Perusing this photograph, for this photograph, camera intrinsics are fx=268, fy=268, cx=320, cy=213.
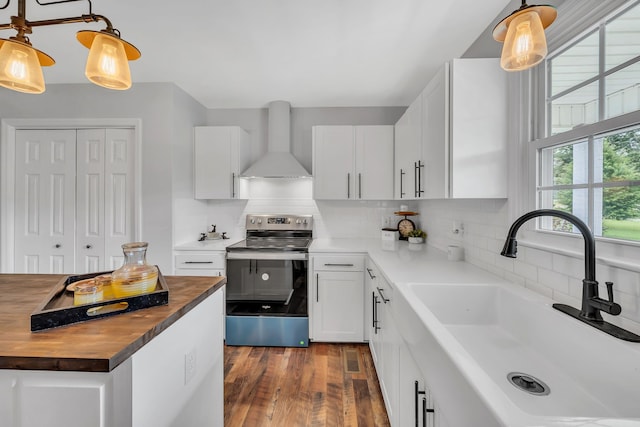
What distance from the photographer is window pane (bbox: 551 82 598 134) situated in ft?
3.58

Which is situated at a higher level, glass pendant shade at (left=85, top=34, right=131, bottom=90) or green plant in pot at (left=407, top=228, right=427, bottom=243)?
glass pendant shade at (left=85, top=34, right=131, bottom=90)

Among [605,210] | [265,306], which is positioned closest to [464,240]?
[605,210]

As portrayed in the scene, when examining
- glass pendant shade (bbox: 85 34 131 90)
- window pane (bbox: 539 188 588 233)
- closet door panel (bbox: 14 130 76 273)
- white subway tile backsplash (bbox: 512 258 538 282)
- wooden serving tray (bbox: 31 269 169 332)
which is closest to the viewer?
wooden serving tray (bbox: 31 269 169 332)

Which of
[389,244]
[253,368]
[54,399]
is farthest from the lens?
[389,244]

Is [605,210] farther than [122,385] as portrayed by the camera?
Yes

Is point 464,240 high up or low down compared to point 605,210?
down

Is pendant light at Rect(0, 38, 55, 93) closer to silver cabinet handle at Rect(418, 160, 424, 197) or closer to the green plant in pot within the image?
silver cabinet handle at Rect(418, 160, 424, 197)

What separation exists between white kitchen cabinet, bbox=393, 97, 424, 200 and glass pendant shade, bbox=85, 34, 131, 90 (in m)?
1.81

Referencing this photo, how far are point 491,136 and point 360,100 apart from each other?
71.2 inches

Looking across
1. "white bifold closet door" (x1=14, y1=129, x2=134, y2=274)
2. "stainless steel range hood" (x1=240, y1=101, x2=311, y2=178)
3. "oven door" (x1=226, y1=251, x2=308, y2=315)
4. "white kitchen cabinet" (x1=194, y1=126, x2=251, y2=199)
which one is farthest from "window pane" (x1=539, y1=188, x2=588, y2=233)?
"white bifold closet door" (x1=14, y1=129, x2=134, y2=274)

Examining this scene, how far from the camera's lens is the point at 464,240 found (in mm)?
2025

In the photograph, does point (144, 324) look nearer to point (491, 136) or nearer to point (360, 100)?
point (491, 136)

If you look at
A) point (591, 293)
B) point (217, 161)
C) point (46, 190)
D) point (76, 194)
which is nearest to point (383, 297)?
point (591, 293)

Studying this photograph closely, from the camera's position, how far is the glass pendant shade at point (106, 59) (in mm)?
1039
